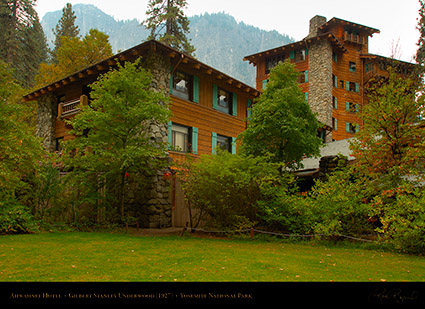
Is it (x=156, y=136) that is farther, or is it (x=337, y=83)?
(x=337, y=83)

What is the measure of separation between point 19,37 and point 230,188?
32.6 meters

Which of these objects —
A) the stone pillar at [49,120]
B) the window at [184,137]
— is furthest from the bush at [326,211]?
the stone pillar at [49,120]

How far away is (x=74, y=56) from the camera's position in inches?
1053

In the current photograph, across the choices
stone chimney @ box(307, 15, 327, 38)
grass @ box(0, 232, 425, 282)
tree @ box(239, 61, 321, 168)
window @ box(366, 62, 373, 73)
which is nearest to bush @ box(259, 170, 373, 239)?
grass @ box(0, 232, 425, 282)

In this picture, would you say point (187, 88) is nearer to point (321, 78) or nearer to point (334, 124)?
point (321, 78)

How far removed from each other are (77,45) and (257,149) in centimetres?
1976

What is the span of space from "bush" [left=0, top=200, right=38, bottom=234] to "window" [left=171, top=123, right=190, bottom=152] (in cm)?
729

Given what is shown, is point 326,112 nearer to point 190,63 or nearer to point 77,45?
point 190,63

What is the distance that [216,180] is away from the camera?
1037cm

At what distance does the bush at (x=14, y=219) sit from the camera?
941 centimetres

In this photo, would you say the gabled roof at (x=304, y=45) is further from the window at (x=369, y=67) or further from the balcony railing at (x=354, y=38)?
the window at (x=369, y=67)

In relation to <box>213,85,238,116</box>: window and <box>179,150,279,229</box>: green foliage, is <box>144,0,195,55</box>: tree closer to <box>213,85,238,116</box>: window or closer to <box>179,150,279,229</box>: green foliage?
<box>213,85,238,116</box>: window

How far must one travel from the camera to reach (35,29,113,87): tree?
→ 86.4ft
